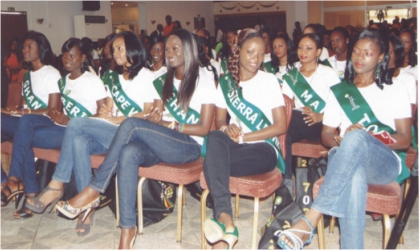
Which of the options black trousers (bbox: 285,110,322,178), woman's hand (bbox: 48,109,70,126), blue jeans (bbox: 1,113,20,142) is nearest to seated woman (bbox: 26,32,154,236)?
woman's hand (bbox: 48,109,70,126)

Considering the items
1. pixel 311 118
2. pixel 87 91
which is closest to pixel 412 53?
pixel 311 118

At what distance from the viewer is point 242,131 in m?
2.33

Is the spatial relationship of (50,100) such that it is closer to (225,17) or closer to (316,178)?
(316,178)

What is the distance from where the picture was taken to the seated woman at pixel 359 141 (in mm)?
1773

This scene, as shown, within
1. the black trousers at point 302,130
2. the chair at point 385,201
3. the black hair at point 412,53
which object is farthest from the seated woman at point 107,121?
the black hair at point 412,53

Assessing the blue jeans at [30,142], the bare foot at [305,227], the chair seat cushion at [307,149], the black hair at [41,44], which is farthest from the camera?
the black hair at [41,44]

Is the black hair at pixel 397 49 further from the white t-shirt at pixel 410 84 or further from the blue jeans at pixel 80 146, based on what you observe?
the blue jeans at pixel 80 146

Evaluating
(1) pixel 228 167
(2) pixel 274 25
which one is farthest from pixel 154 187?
(2) pixel 274 25

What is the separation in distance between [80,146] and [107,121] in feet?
0.73

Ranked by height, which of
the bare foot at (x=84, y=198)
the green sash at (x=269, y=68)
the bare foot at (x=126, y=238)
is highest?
the green sash at (x=269, y=68)

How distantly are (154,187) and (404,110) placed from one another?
1.43 meters

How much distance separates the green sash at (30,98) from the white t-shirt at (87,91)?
279 millimetres

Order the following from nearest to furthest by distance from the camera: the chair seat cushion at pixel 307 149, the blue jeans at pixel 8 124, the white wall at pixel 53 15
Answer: the chair seat cushion at pixel 307 149 → the blue jeans at pixel 8 124 → the white wall at pixel 53 15

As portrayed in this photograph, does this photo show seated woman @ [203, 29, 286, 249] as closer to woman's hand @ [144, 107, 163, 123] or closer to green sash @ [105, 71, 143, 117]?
woman's hand @ [144, 107, 163, 123]
